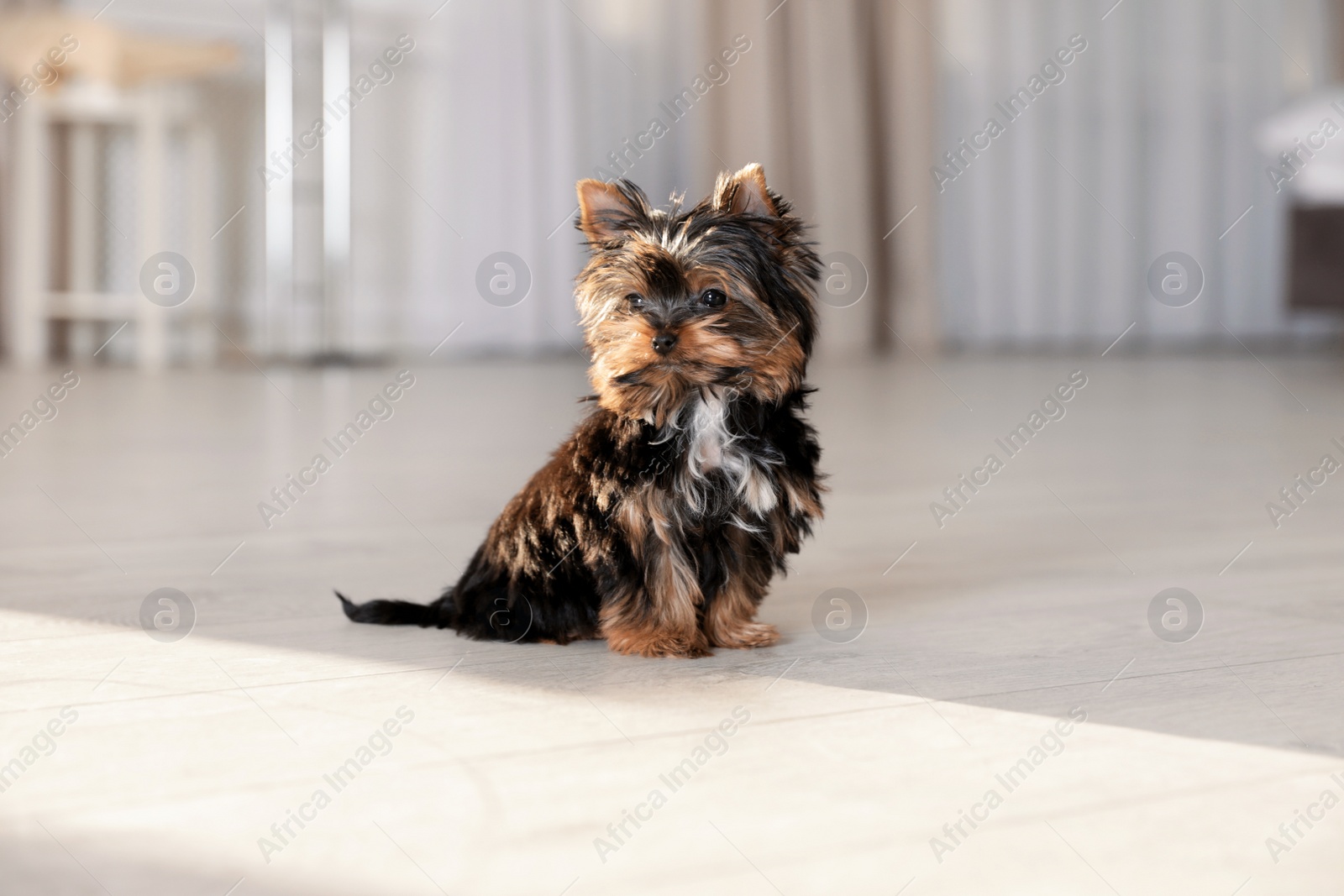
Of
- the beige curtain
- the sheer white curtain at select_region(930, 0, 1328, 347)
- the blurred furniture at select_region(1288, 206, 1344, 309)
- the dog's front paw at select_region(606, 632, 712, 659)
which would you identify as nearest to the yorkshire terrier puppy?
the dog's front paw at select_region(606, 632, 712, 659)

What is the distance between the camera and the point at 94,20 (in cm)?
616

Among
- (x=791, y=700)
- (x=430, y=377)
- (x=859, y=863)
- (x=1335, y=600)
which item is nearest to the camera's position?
(x=859, y=863)

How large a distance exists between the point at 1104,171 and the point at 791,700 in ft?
24.4

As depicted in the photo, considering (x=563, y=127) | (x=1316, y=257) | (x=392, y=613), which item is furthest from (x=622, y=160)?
(x=392, y=613)

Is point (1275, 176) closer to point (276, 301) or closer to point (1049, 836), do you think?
point (276, 301)

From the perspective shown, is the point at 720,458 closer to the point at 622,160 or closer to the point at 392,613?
the point at 392,613

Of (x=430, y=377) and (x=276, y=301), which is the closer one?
(x=430, y=377)

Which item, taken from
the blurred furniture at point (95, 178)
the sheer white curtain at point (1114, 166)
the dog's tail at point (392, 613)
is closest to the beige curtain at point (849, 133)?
the sheer white curtain at point (1114, 166)

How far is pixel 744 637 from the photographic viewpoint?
1790mm

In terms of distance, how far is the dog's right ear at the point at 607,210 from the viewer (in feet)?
5.57

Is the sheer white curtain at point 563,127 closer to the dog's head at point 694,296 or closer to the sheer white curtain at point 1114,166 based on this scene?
the sheer white curtain at point 1114,166

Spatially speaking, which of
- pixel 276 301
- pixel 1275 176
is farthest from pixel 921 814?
pixel 1275 176

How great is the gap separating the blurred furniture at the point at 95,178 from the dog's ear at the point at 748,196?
201 inches

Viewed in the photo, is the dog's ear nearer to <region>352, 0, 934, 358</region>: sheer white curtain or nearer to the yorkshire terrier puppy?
the yorkshire terrier puppy
